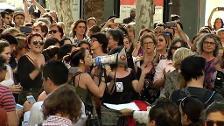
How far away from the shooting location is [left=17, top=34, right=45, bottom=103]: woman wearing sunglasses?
888 cm

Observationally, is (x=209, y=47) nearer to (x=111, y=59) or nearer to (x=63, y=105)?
(x=111, y=59)

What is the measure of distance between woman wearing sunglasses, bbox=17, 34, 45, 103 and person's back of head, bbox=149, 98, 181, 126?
3.51 meters

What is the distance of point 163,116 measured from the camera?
5.41 m

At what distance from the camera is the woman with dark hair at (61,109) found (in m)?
5.43

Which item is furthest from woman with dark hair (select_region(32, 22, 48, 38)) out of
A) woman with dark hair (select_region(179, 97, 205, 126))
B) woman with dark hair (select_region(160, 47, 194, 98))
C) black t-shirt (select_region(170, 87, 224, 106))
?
woman with dark hair (select_region(179, 97, 205, 126))

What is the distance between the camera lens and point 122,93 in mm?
8805

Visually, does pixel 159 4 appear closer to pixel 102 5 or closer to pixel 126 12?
pixel 126 12

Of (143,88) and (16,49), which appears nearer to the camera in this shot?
(143,88)

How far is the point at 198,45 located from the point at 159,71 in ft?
2.27

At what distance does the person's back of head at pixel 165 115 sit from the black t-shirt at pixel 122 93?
321 cm

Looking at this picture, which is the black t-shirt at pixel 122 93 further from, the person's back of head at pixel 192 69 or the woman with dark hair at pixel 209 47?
→ the person's back of head at pixel 192 69

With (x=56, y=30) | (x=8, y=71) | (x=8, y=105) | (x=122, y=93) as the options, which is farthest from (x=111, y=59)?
(x=56, y=30)

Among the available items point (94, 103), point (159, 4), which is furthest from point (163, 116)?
point (159, 4)

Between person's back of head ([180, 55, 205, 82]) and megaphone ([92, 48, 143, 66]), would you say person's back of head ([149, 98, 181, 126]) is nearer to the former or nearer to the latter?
person's back of head ([180, 55, 205, 82])
